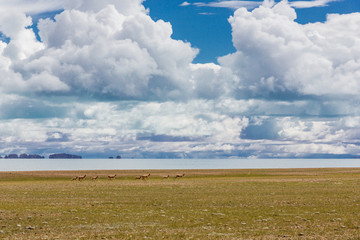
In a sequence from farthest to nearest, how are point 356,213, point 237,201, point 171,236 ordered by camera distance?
point 237,201 < point 356,213 < point 171,236

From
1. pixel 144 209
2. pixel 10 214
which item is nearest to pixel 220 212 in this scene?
pixel 144 209

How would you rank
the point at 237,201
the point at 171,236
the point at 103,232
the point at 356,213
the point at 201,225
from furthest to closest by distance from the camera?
1. the point at 237,201
2. the point at 356,213
3. the point at 201,225
4. the point at 103,232
5. the point at 171,236

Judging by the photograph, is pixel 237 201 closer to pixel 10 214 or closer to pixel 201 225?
pixel 201 225

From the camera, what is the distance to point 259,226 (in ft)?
77.0

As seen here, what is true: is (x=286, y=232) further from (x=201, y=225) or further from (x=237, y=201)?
(x=237, y=201)

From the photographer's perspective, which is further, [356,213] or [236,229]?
[356,213]

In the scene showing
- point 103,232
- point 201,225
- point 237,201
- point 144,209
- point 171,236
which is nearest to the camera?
point 171,236

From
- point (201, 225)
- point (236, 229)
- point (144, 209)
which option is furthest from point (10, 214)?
point (236, 229)

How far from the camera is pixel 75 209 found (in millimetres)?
32469

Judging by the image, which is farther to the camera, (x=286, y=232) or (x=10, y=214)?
(x=10, y=214)

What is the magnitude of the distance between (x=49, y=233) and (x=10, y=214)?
9.20 meters

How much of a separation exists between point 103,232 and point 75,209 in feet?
36.5

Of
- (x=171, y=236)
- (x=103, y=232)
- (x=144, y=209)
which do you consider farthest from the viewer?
(x=144, y=209)

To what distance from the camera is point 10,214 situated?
97.5 ft
